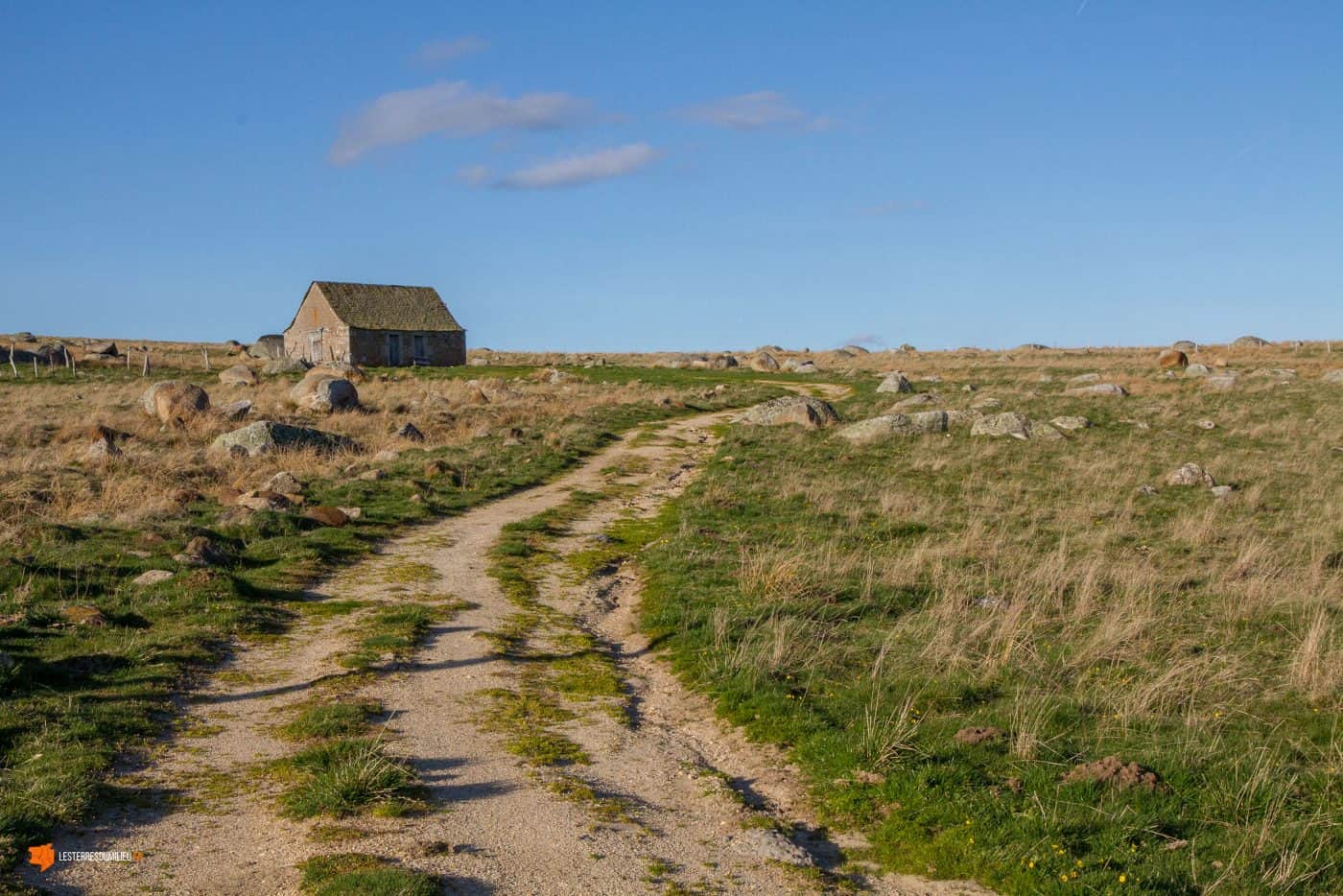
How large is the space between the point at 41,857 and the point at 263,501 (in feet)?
41.4

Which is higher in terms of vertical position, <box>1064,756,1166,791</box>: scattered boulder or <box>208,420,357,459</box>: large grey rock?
<box>208,420,357,459</box>: large grey rock

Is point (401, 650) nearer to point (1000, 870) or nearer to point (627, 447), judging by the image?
point (1000, 870)

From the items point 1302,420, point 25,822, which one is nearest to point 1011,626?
point 25,822

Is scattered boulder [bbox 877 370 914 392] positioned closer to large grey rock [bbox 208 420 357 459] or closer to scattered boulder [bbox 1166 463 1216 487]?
scattered boulder [bbox 1166 463 1216 487]

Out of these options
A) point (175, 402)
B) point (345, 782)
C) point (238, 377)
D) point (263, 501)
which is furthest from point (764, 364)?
point (345, 782)

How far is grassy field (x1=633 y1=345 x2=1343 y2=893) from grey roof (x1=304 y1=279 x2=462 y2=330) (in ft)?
144

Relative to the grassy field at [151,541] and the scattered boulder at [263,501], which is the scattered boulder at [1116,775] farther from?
the scattered boulder at [263,501]

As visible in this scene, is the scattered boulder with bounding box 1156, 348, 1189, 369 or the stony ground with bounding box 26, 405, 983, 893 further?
the scattered boulder with bounding box 1156, 348, 1189, 369

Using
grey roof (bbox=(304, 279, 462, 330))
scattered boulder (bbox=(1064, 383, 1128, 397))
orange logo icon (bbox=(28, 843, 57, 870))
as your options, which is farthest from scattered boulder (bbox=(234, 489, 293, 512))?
grey roof (bbox=(304, 279, 462, 330))

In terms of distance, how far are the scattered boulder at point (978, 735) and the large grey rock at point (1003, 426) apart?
885 inches

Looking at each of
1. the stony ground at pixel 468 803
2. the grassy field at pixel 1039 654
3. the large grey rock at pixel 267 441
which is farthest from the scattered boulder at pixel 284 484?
the stony ground at pixel 468 803

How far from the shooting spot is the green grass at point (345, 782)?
7.39m

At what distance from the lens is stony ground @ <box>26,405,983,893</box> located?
6602 millimetres

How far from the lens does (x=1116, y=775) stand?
25.4 ft
